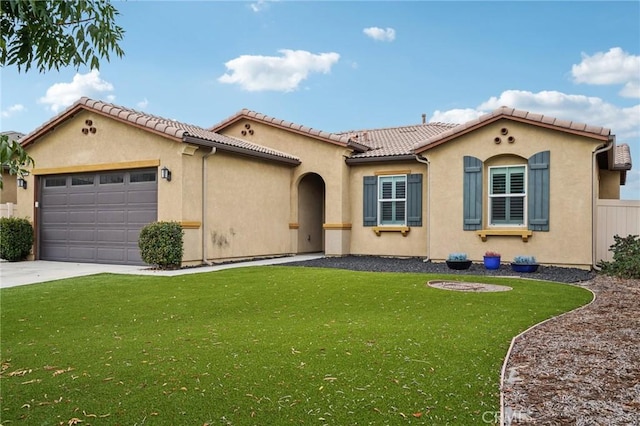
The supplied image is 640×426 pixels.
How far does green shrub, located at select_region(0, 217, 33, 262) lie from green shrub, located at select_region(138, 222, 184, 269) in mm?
5226

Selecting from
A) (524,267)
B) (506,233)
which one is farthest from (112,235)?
(524,267)

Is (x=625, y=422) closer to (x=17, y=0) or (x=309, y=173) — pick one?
(x=17, y=0)

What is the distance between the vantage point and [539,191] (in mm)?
13359

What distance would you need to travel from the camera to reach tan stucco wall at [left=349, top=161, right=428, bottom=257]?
15622mm

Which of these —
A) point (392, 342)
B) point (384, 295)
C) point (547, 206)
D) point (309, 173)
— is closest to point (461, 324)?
point (392, 342)

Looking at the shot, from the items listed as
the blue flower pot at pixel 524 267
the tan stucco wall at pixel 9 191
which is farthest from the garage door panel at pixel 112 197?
→ the blue flower pot at pixel 524 267

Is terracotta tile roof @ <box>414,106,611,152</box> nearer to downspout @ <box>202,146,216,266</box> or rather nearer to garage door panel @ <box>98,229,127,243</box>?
downspout @ <box>202,146,216,266</box>

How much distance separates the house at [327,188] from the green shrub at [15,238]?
406 mm

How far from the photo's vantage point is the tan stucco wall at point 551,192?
1297 centimetres

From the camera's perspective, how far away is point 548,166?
13.3 meters

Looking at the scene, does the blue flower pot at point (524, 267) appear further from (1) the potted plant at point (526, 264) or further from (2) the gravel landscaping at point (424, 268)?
(2) the gravel landscaping at point (424, 268)

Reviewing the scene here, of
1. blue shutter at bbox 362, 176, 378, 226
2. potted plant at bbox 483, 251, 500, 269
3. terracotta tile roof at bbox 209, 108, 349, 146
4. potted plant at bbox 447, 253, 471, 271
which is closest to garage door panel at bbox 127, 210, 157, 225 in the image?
terracotta tile roof at bbox 209, 108, 349, 146

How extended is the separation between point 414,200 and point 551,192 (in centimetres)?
402

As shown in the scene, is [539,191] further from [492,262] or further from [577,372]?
[577,372]
